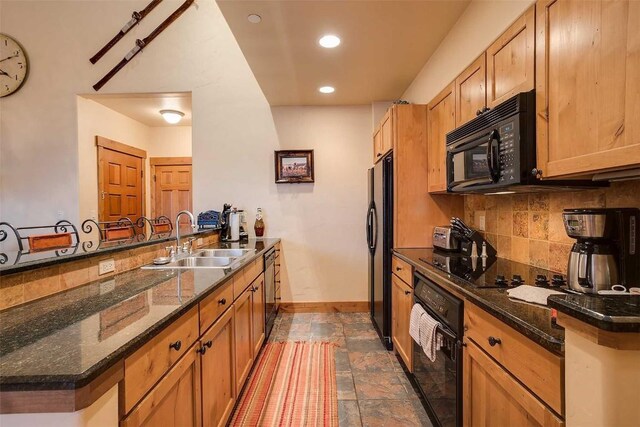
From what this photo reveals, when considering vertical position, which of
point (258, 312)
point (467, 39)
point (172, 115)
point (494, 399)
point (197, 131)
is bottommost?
point (258, 312)

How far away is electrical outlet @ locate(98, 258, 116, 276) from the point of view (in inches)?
62.7

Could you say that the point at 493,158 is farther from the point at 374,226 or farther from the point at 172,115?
the point at 172,115

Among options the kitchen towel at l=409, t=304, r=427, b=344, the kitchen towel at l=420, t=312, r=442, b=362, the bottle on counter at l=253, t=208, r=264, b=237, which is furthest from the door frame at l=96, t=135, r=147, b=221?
the kitchen towel at l=420, t=312, r=442, b=362

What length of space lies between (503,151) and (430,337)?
101 centimetres

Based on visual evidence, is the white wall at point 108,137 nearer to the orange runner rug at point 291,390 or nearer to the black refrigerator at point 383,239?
the orange runner rug at point 291,390

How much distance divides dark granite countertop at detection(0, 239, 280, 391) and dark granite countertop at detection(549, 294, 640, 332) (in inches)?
43.7

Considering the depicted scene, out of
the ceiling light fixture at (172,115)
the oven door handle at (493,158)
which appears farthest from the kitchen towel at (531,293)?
the ceiling light fixture at (172,115)

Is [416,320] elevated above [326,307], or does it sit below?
above

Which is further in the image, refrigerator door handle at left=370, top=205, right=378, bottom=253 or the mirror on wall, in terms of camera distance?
the mirror on wall

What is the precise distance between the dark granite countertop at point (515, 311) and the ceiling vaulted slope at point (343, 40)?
174 centimetres

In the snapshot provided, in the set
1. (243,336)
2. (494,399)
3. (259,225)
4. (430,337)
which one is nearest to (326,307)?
(259,225)

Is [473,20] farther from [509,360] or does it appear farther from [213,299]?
[213,299]

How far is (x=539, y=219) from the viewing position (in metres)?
1.74

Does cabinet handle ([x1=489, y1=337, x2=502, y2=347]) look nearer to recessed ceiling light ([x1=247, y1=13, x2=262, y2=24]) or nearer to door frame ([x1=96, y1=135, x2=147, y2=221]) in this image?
recessed ceiling light ([x1=247, y1=13, x2=262, y2=24])
